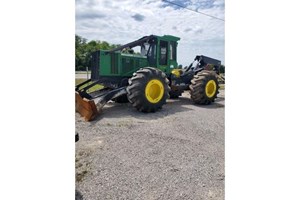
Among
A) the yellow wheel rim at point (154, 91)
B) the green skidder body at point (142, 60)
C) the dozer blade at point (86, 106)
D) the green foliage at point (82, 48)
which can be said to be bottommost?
the dozer blade at point (86, 106)

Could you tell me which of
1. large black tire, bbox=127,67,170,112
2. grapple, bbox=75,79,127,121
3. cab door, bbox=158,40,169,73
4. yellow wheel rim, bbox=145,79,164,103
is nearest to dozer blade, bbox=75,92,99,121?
grapple, bbox=75,79,127,121

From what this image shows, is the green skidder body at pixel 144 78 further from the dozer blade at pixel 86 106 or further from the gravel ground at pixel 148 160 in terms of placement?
the gravel ground at pixel 148 160

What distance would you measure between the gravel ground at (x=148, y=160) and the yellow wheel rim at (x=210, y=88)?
130cm

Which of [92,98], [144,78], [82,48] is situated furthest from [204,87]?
[82,48]

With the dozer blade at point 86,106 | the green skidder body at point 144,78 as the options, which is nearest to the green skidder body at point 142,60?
the green skidder body at point 144,78

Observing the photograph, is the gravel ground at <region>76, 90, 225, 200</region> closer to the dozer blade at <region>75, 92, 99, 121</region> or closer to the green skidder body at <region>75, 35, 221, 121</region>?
the dozer blade at <region>75, 92, 99, 121</region>

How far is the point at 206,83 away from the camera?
9.87 feet

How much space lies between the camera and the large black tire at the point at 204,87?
285 cm

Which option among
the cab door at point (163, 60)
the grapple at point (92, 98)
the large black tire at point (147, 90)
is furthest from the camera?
the cab door at point (163, 60)

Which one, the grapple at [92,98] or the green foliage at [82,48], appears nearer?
the green foliage at [82,48]
